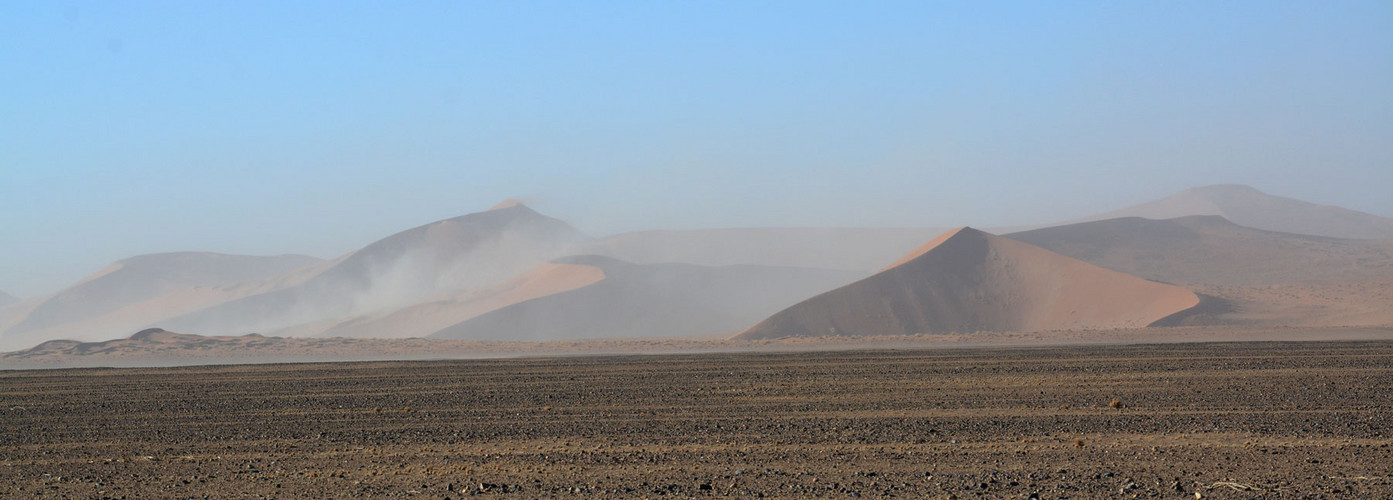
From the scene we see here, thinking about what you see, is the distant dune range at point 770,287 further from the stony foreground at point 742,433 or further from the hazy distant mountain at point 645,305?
the stony foreground at point 742,433

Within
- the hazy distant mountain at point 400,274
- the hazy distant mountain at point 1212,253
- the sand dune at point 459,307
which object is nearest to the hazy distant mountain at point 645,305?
the sand dune at point 459,307

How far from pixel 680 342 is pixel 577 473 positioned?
3998 cm

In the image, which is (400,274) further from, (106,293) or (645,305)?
(106,293)

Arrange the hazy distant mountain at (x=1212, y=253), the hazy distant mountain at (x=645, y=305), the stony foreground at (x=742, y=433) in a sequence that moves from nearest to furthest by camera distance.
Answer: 1. the stony foreground at (x=742, y=433)
2. the hazy distant mountain at (x=645, y=305)
3. the hazy distant mountain at (x=1212, y=253)

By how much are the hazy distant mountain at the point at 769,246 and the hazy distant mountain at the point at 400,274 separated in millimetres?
11422

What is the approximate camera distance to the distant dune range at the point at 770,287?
189ft

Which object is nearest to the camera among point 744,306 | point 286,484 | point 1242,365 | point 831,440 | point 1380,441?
point 286,484

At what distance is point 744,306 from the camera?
292 feet

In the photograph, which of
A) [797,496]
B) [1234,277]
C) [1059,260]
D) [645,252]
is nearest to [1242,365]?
[797,496]

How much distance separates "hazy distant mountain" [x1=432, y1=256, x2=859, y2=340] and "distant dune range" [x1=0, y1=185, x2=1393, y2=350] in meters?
0.21

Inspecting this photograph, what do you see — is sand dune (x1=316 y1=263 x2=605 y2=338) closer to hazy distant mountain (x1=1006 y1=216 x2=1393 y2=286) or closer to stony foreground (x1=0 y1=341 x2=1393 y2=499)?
hazy distant mountain (x1=1006 y1=216 x2=1393 y2=286)

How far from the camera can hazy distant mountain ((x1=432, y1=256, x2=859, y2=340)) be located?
247ft

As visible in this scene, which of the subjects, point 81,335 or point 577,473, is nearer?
point 577,473

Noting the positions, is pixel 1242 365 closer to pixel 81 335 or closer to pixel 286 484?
pixel 286 484
